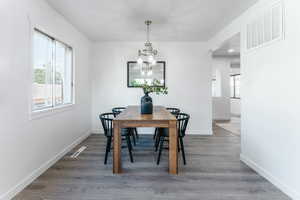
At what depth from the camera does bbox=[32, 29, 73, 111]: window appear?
2732 millimetres

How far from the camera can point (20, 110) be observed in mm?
2246

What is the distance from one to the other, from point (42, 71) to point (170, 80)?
319 cm

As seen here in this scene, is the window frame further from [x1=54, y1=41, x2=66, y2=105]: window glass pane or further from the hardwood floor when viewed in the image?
the hardwood floor

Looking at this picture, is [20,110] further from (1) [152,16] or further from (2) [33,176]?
(1) [152,16]

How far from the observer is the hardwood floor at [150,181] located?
6.95 feet

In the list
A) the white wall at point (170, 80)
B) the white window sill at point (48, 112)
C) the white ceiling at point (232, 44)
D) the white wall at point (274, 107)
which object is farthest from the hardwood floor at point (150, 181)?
the white ceiling at point (232, 44)

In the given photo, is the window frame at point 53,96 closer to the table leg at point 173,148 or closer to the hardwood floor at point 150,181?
the hardwood floor at point 150,181

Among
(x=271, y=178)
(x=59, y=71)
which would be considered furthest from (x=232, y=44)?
(x=59, y=71)

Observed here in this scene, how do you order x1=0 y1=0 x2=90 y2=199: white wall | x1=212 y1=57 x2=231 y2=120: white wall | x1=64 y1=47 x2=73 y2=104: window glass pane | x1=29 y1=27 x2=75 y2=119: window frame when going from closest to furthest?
x1=0 y1=0 x2=90 y2=199: white wall → x1=29 y1=27 x2=75 y2=119: window frame → x1=64 y1=47 x2=73 y2=104: window glass pane → x1=212 y1=57 x2=231 y2=120: white wall

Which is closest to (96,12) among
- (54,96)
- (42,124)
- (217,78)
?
(54,96)

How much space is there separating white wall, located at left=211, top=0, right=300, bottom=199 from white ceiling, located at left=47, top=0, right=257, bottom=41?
55 centimetres

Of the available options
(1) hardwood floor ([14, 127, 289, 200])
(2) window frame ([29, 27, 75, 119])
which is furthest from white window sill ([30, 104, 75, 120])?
(1) hardwood floor ([14, 127, 289, 200])

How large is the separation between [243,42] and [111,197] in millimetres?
3120

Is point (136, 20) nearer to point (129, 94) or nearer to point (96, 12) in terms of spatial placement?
point (96, 12)
